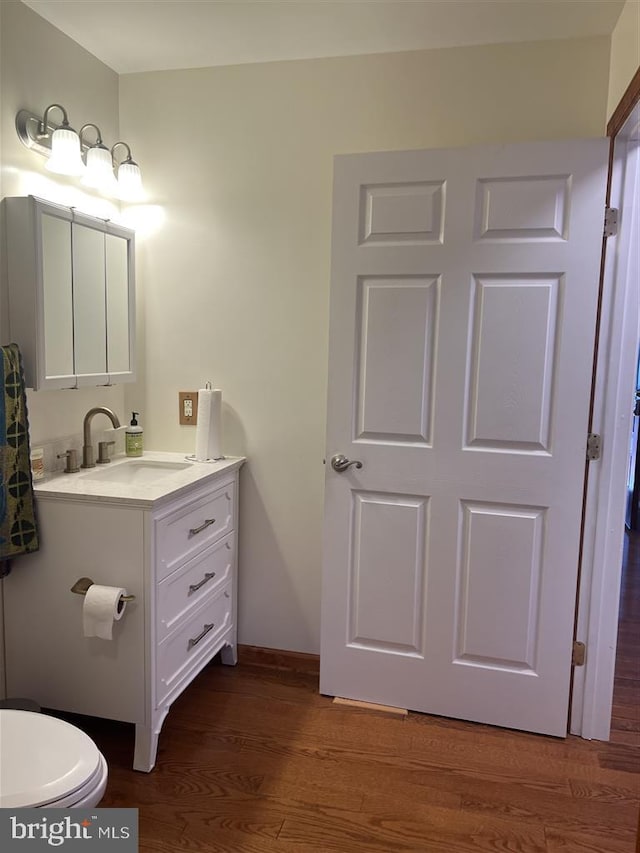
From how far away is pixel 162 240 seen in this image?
2592mm

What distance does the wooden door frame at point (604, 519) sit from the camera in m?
2.04

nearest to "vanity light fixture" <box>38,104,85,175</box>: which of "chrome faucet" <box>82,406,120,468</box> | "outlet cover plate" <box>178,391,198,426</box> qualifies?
"chrome faucet" <box>82,406,120,468</box>

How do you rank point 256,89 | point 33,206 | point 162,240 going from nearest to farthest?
point 33,206, point 256,89, point 162,240

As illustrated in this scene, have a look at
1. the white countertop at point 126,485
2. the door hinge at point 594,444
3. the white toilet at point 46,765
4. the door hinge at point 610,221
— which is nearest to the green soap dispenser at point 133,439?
the white countertop at point 126,485

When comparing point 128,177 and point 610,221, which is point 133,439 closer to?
point 128,177

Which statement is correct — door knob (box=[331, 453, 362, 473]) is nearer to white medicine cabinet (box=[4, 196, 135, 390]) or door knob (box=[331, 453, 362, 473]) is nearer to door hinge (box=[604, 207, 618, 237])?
white medicine cabinet (box=[4, 196, 135, 390])

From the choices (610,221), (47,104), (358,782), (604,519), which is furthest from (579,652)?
(47,104)

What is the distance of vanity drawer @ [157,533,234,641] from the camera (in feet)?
6.60

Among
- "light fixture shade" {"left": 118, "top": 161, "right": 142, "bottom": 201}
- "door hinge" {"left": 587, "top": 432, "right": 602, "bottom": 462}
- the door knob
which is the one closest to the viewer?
"door hinge" {"left": 587, "top": 432, "right": 602, "bottom": 462}

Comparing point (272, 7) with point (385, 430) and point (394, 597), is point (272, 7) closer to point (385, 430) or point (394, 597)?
point (385, 430)

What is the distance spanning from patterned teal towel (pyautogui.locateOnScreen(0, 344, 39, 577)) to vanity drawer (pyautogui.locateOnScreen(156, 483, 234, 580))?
0.41 metres

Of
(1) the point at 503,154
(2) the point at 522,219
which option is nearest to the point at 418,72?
(1) the point at 503,154

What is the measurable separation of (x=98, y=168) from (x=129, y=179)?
0.18m

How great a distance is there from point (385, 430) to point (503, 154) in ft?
3.28
